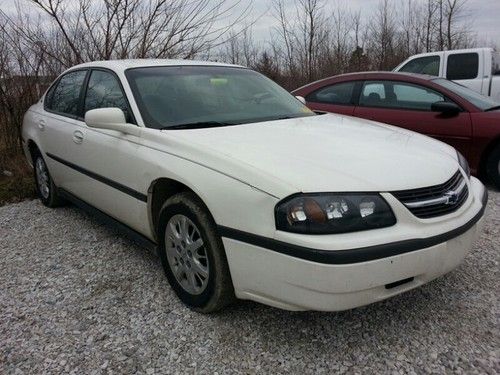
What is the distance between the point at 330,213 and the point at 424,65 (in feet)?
25.3

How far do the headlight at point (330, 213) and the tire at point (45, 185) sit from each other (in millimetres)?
3323

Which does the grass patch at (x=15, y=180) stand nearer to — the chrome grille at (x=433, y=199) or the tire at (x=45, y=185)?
the tire at (x=45, y=185)

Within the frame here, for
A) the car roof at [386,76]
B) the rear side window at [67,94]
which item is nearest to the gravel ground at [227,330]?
the rear side window at [67,94]

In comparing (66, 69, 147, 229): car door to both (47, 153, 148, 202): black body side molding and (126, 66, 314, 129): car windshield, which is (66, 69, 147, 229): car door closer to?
(47, 153, 148, 202): black body side molding

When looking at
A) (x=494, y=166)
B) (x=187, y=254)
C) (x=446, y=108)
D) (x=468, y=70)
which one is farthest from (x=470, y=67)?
(x=187, y=254)

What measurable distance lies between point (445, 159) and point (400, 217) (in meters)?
0.73

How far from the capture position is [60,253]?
3.72m

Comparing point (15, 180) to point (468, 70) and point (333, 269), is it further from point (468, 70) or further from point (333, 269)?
point (468, 70)

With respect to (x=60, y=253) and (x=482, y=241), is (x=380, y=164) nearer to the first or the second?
(x=482, y=241)

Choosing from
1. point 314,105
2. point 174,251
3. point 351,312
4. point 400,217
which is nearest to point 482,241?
point 351,312

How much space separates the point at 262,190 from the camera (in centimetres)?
215

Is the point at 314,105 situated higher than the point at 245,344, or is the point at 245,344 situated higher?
the point at 314,105

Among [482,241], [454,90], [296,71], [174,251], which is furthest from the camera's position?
[296,71]

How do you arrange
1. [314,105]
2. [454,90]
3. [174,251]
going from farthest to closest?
[314,105]
[454,90]
[174,251]
